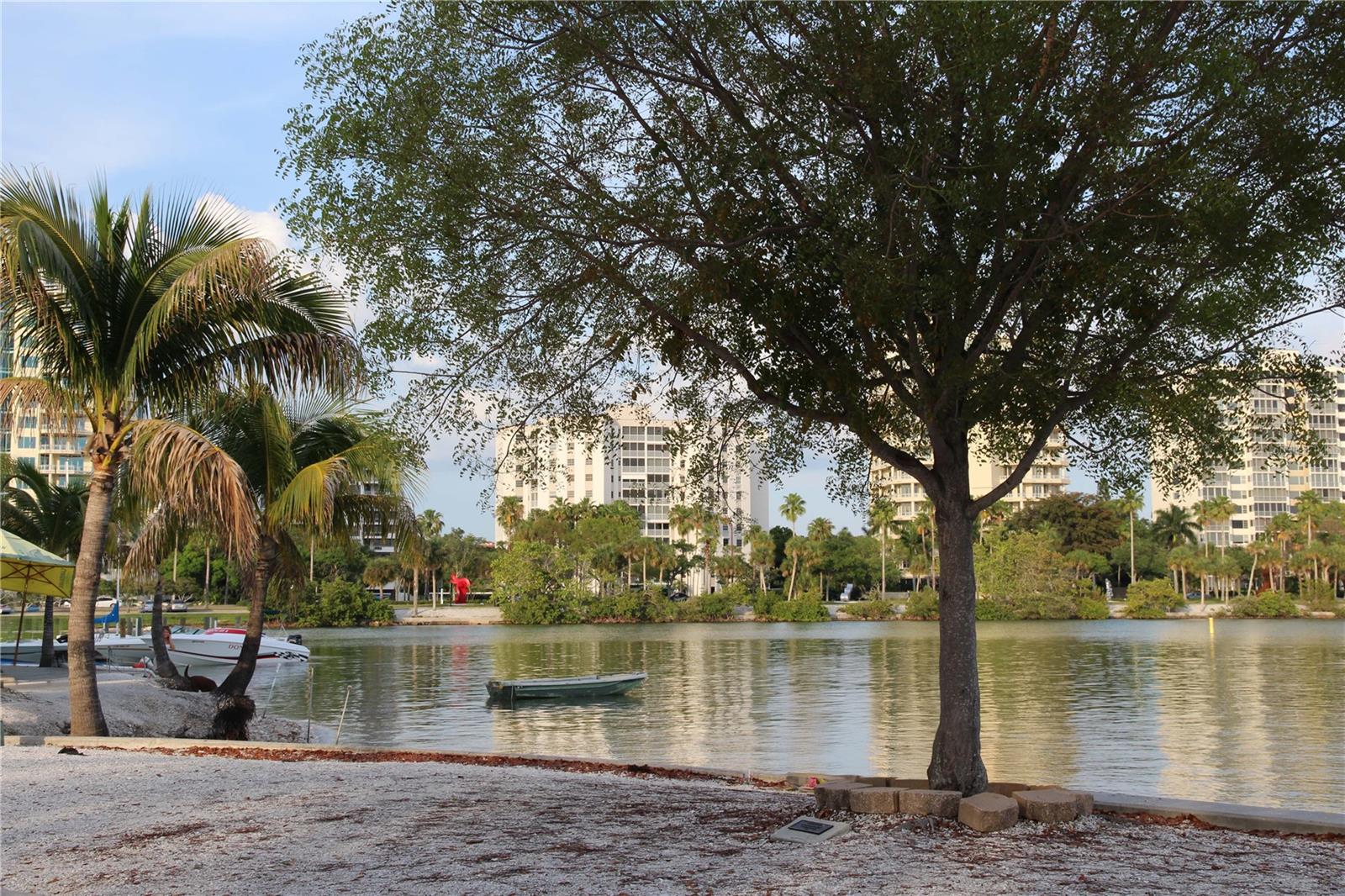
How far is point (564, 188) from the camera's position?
10.1 m

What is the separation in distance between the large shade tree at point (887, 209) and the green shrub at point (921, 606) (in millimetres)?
83072

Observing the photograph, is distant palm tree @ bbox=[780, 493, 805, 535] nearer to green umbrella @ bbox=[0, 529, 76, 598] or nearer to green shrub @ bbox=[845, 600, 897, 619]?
green shrub @ bbox=[845, 600, 897, 619]

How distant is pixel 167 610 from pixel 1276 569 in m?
104

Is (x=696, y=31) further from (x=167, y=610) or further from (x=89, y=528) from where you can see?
(x=167, y=610)

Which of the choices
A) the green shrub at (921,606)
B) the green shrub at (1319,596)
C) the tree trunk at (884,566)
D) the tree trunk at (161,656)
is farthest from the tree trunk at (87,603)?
the green shrub at (1319,596)

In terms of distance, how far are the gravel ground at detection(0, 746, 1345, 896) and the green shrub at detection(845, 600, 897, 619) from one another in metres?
88.2

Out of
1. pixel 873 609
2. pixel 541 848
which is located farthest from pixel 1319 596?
pixel 541 848

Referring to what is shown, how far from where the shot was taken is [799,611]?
95.8 m

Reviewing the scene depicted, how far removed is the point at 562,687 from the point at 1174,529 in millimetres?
98177

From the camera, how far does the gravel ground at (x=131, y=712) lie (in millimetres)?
17562

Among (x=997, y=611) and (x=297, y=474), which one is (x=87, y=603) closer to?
(x=297, y=474)

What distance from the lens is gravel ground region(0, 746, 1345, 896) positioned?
6.50m

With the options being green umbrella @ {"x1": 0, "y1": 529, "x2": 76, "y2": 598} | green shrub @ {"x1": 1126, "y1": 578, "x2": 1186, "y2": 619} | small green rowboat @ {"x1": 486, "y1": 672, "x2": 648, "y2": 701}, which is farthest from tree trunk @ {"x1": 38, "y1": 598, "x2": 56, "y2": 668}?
green shrub @ {"x1": 1126, "y1": 578, "x2": 1186, "y2": 619}

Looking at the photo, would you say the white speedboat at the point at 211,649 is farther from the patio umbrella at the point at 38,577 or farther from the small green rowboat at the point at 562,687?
the patio umbrella at the point at 38,577
